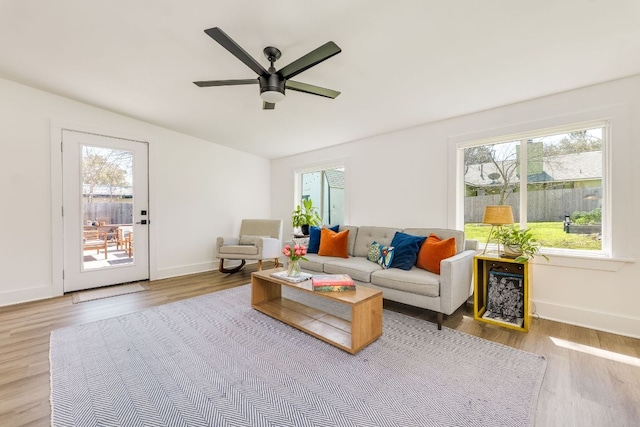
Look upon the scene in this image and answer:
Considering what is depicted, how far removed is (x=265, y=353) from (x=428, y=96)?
2935 mm

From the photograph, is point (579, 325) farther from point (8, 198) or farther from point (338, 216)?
point (8, 198)

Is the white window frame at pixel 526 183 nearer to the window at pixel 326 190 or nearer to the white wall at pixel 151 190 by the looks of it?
the window at pixel 326 190

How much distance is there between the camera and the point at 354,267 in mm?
3094

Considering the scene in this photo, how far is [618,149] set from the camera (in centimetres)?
245

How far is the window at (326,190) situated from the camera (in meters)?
5.01

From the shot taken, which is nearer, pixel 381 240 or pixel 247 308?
pixel 247 308

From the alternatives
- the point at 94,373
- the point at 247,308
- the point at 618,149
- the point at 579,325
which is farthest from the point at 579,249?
the point at 94,373

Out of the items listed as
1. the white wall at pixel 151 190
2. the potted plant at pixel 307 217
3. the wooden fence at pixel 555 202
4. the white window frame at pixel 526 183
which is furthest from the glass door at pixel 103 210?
the wooden fence at pixel 555 202

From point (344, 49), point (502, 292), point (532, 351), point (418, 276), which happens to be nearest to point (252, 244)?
point (418, 276)

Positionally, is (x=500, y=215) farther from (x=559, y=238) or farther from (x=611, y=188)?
(x=611, y=188)

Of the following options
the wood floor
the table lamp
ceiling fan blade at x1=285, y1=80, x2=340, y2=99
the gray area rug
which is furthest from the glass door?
the table lamp

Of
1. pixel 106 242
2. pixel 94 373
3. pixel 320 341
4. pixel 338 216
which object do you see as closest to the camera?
pixel 94 373

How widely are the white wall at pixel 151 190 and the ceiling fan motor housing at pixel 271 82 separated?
301 centimetres

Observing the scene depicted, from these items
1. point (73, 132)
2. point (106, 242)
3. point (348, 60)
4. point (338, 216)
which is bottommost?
point (106, 242)
